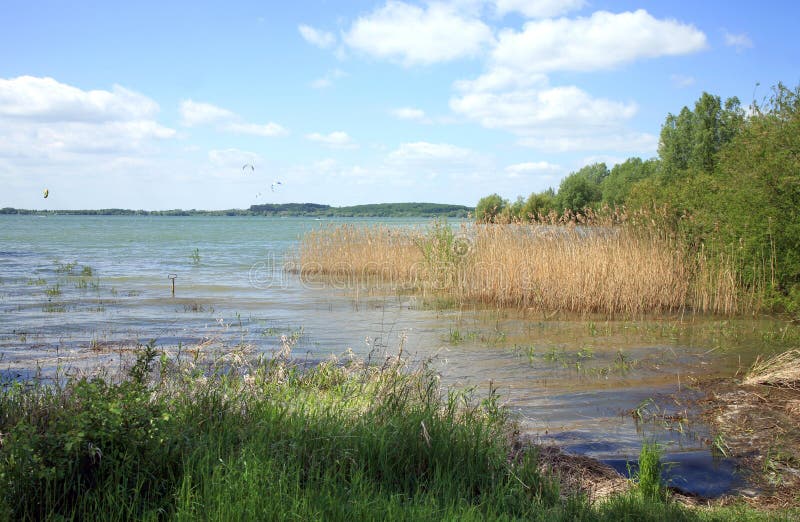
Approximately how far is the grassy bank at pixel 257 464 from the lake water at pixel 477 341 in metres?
1.33

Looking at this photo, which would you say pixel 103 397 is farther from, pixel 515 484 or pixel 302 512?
pixel 515 484

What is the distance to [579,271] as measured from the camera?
48.4 ft

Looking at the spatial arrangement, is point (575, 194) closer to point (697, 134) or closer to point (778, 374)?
point (697, 134)

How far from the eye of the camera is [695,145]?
5700 centimetres

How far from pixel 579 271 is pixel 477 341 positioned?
4.17 meters

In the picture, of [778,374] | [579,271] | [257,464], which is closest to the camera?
[257,464]

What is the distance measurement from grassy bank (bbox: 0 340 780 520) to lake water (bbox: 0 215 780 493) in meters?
1.33

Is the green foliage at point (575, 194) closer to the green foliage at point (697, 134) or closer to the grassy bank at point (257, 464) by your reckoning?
the green foliage at point (697, 134)

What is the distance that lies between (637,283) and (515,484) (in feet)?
36.4

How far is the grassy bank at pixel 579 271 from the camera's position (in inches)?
577

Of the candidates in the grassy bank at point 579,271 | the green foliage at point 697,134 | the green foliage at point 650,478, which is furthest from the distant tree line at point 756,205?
the green foliage at point 697,134

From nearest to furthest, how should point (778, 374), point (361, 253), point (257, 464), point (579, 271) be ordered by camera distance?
point (257, 464) → point (778, 374) → point (579, 271) → point (361, 253)

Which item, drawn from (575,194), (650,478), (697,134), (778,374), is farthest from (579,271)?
(697,134)

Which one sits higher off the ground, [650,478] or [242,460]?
[242,460]
